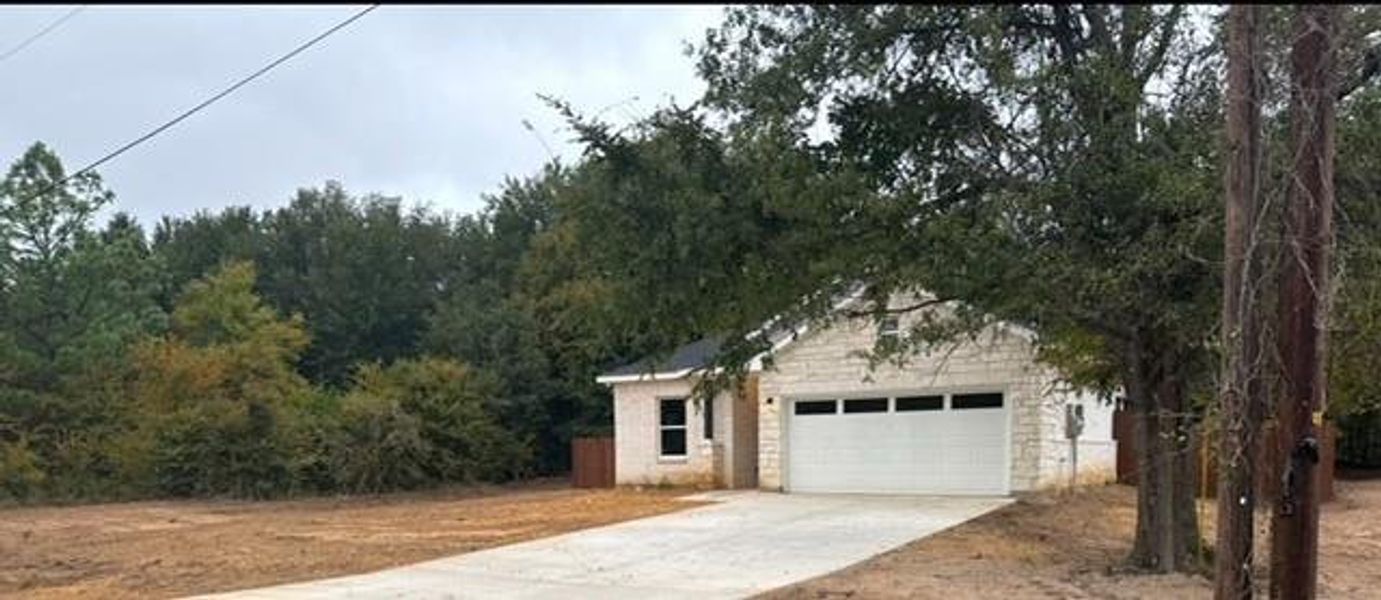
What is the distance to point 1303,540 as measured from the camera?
28.3 ft

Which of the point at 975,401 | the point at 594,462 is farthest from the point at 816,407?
the point at 594,462

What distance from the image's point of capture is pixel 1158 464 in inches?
586

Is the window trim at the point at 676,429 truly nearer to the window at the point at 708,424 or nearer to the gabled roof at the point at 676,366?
the window at the point at 708,424

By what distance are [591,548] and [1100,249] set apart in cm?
758

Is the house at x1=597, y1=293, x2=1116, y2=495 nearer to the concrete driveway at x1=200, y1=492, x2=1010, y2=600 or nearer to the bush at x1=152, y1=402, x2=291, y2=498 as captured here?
the concrete driveway at x1=200, y1=492, x2=1010, y2=600

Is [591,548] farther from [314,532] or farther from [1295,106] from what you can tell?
[1295,106]

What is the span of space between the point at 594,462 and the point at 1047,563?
16421mm

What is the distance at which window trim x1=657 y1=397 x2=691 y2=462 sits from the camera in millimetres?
28094

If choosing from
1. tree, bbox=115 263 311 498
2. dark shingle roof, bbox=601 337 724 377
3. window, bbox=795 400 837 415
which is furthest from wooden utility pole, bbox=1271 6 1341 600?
tree, bbox=115 263 311 498

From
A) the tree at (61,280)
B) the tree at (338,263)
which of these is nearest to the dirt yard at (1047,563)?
the tree at (61,280)

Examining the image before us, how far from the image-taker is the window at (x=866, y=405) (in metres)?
24.9

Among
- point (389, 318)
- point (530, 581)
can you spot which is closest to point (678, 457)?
point (530, 581)

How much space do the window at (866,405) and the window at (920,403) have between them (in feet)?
1.10

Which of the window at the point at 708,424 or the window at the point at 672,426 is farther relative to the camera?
the window at the point at 672,426
